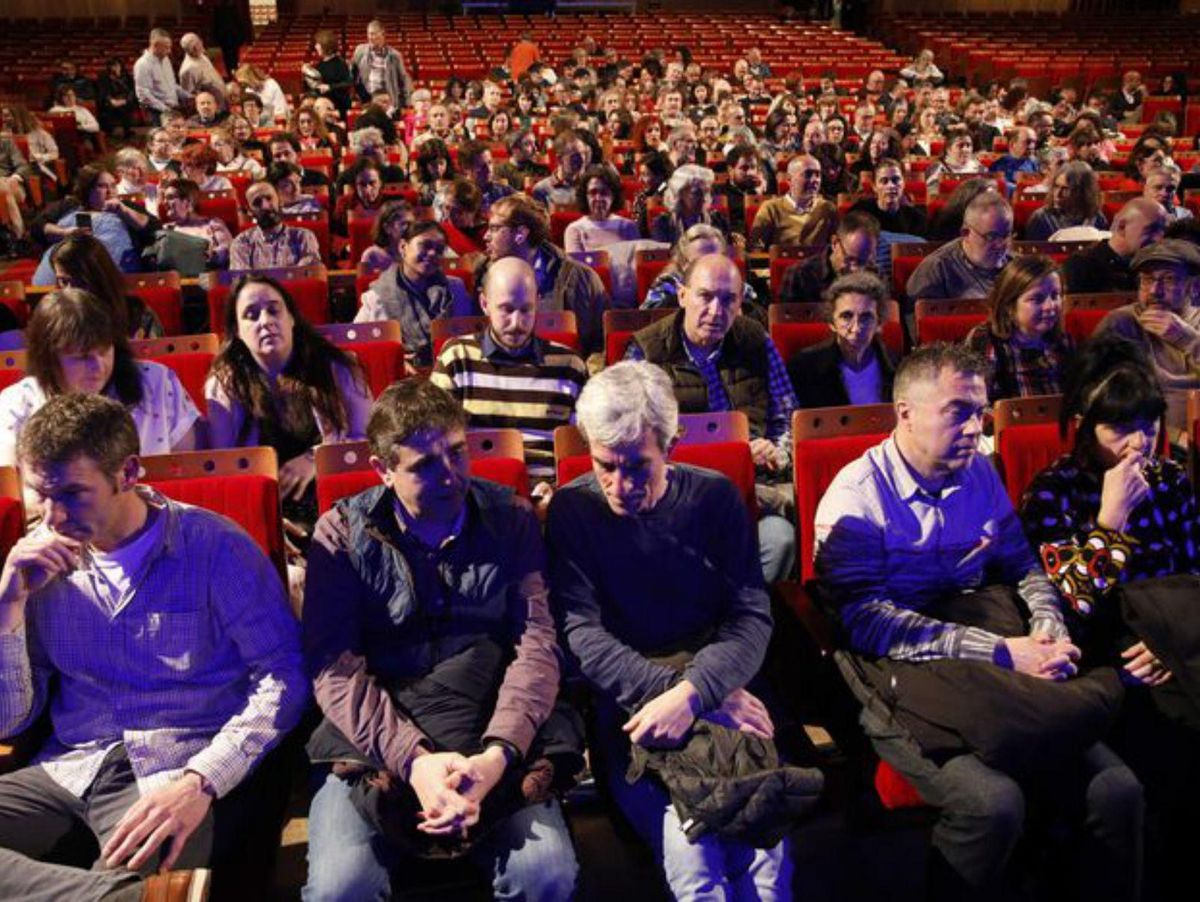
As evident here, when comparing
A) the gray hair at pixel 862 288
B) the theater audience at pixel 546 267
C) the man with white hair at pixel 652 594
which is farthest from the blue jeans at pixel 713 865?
the theater audience at pixel 546 267

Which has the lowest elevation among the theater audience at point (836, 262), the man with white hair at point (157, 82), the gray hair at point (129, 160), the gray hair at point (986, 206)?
the theater audience at point (836, 262)

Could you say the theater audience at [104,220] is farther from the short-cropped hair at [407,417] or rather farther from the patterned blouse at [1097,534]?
the patterned blouse at [1097,534]

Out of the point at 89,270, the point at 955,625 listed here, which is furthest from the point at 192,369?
the point at 955,625

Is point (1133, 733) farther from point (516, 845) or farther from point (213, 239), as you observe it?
point (213, 239)

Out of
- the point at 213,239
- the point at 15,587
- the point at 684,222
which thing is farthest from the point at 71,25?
the point at 15,587

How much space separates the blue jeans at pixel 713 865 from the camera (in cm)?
171

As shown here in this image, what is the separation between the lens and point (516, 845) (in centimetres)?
172

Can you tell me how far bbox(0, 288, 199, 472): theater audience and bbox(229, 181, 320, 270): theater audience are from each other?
7.50 ft

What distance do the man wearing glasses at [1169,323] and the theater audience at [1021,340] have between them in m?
0.14

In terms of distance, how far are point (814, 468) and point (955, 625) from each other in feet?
1.65

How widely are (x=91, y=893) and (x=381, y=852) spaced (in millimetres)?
423

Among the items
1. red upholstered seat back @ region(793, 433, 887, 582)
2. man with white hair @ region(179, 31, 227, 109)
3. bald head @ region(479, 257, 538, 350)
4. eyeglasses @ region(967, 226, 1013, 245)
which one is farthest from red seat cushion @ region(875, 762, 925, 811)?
man with white hair @ region(179, 31, 227, 109)

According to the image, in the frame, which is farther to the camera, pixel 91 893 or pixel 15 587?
pixel 15 587

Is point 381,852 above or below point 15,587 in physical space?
below
